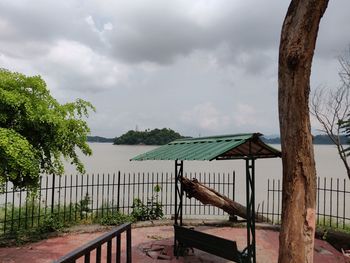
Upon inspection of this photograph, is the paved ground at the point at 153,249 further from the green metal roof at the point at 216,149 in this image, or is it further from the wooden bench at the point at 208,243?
the green metal roof at the point at 216,149

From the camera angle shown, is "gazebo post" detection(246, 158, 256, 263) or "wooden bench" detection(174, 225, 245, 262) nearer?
"wooden bench" detection(174, 225, 245, 262)

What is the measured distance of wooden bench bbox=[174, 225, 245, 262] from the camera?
6.48 meters

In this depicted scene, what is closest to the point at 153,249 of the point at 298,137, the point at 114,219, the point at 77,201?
the point at 114,219

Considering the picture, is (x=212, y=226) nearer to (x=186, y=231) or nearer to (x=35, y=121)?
(x=186, y=231)

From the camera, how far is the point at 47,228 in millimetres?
10078

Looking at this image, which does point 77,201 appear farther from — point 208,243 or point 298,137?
point 298,137

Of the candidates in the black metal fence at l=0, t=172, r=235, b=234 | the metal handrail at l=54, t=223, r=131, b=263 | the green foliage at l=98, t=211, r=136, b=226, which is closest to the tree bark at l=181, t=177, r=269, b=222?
the black metal fence at l=0, t=172, r=235, b=234

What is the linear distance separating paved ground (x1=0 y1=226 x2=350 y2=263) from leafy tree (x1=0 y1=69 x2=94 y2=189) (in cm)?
158

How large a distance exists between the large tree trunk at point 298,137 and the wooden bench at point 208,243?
4.62ft

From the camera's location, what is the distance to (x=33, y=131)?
8.12 meters

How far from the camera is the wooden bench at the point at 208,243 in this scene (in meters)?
6.48

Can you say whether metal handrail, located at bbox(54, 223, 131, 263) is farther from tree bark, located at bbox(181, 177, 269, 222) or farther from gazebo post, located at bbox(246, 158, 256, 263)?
tree bark, located at bbox(181, 177, 269, 222)

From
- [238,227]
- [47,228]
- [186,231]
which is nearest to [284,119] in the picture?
[186,231]

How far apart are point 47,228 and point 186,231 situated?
4.56 meters
